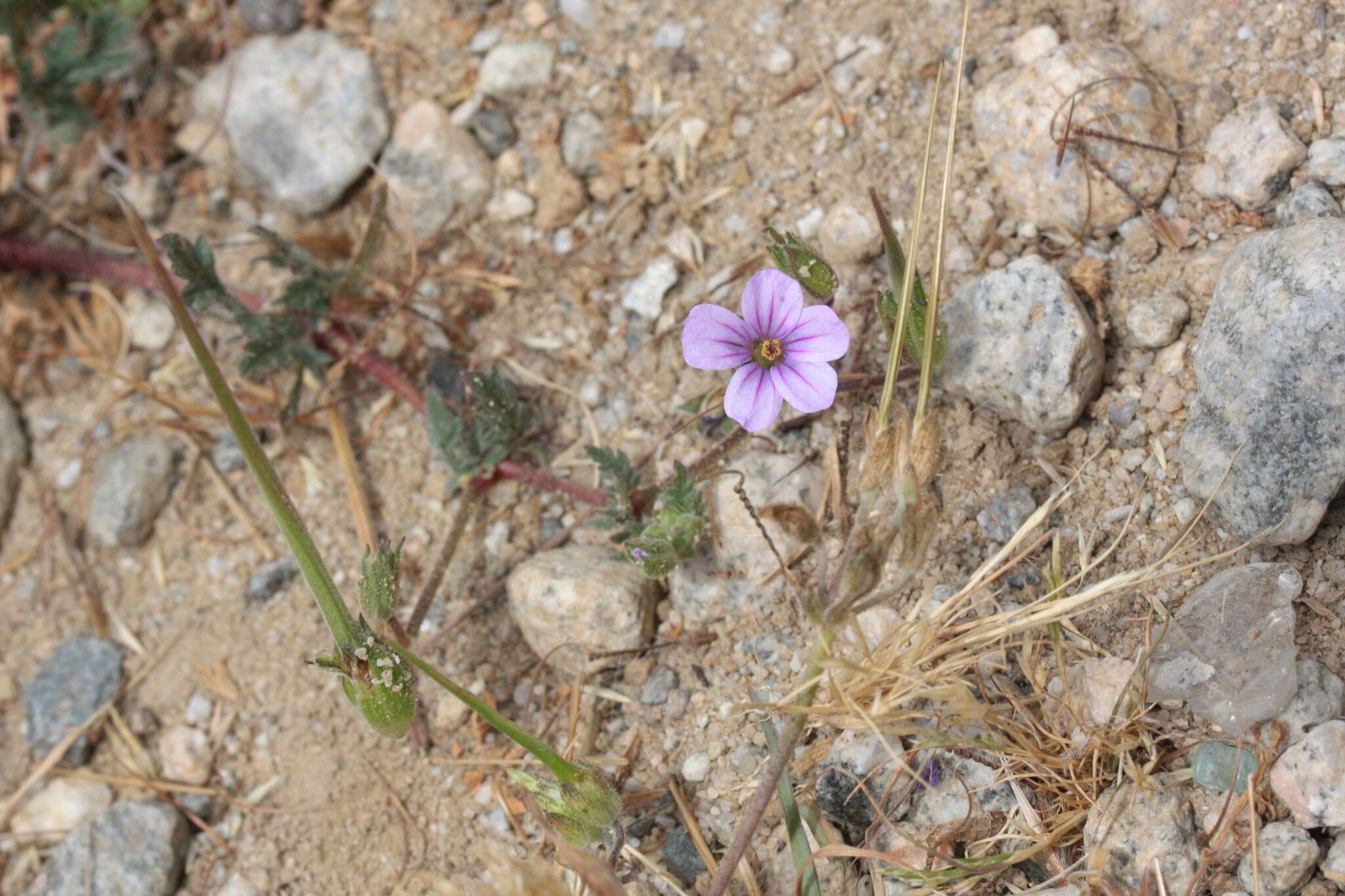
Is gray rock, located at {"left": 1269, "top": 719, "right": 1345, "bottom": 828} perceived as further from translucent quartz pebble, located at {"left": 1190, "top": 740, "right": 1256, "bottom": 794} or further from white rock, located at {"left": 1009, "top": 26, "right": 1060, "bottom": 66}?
white rock, located at {"left": 1009, "top": 26, "right": 1060, "bottom": 66}

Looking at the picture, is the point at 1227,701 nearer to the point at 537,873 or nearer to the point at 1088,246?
the point at 1088,246

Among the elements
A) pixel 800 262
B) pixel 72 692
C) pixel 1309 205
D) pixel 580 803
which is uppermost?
pixel 1309 205

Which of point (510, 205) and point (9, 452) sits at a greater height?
point (510, 205)

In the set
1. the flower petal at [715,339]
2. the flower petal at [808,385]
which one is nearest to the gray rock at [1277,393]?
the flower petal at [808,385]

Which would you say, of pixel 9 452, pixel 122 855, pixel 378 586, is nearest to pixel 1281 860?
pixel 378 586

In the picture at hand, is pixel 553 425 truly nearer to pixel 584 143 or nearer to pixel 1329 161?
pixel 584 143

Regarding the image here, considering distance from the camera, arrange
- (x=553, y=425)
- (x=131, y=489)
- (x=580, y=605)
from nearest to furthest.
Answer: (x=580, y=605) < (x=553, y=425) < (x=131, y=489)

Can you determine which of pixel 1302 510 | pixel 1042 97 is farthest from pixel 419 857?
pixel 1042 97
